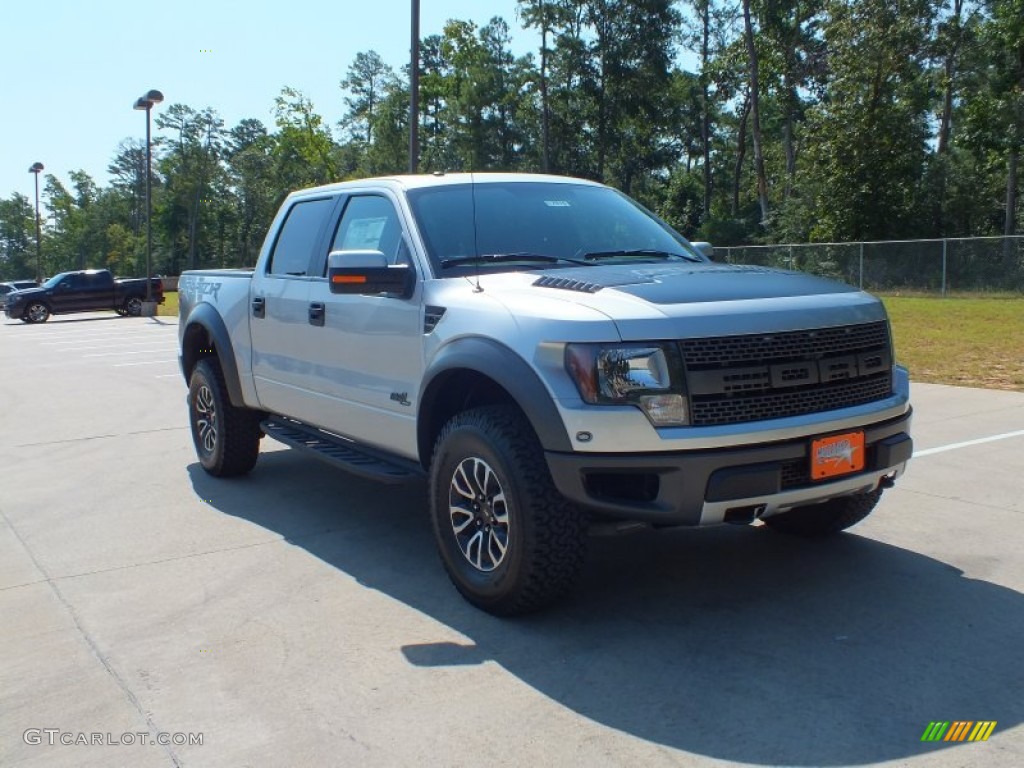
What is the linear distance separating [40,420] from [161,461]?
322 cm

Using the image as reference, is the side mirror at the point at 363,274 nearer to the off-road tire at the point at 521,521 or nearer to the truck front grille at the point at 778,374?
the off-road tire at the point at 521,521

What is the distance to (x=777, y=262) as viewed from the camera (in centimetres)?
3081

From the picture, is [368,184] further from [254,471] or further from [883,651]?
[883,651]

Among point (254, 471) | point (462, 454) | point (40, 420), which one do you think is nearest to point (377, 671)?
point (462, 454)

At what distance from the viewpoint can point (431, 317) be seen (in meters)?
4.80

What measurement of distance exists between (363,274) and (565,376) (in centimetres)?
128

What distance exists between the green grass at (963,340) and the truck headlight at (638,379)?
8.06 metres

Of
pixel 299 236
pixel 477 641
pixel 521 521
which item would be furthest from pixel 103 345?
pixel 521 521

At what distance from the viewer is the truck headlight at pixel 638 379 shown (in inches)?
153

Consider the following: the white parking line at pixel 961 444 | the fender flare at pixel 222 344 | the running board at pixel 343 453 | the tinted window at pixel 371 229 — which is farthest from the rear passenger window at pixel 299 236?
the white parking line at pixel 961 444

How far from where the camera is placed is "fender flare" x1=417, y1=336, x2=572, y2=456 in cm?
397

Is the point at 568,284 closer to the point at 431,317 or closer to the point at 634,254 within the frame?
the point at 431,317

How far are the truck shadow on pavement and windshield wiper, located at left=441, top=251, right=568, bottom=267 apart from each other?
60.6 inches

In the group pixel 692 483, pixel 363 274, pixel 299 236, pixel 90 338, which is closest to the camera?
pixel 692 483
